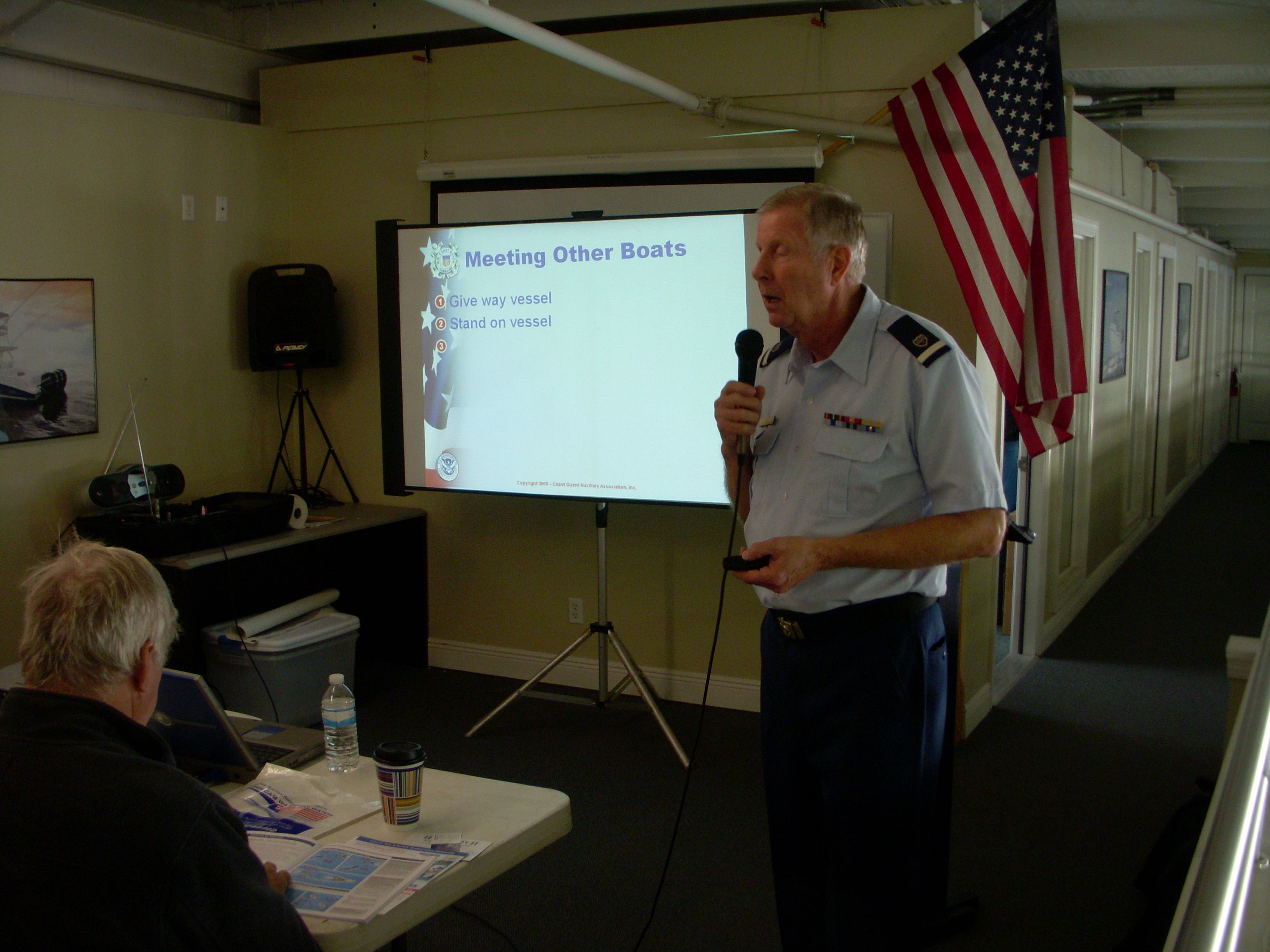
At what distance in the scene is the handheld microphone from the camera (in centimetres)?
189

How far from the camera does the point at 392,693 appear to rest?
13.7 feet

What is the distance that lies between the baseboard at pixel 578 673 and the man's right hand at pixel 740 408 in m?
2.28

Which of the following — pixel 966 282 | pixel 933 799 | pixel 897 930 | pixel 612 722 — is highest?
pixel 966 282

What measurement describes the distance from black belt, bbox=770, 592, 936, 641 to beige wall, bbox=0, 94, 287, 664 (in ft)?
9.97

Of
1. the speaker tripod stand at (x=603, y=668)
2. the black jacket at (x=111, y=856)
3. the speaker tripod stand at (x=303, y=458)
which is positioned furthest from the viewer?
the speaker tripod stand at (x=303, y=458)

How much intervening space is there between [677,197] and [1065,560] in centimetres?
305

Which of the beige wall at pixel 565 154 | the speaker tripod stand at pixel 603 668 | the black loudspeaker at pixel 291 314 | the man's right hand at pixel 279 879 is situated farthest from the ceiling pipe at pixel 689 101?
the man's right hand at pixel 279 879

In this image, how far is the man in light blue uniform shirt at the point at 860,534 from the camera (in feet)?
5.46

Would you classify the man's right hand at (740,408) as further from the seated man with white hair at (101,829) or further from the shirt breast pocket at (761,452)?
the seated man with white hair at (101,829)

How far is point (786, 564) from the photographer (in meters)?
1.59

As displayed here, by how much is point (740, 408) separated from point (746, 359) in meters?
0.17

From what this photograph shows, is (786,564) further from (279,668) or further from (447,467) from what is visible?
(279,668)

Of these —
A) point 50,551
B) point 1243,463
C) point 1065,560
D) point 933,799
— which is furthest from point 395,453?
point 1243,463

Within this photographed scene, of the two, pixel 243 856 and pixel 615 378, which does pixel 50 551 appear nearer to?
pixel 615 378
